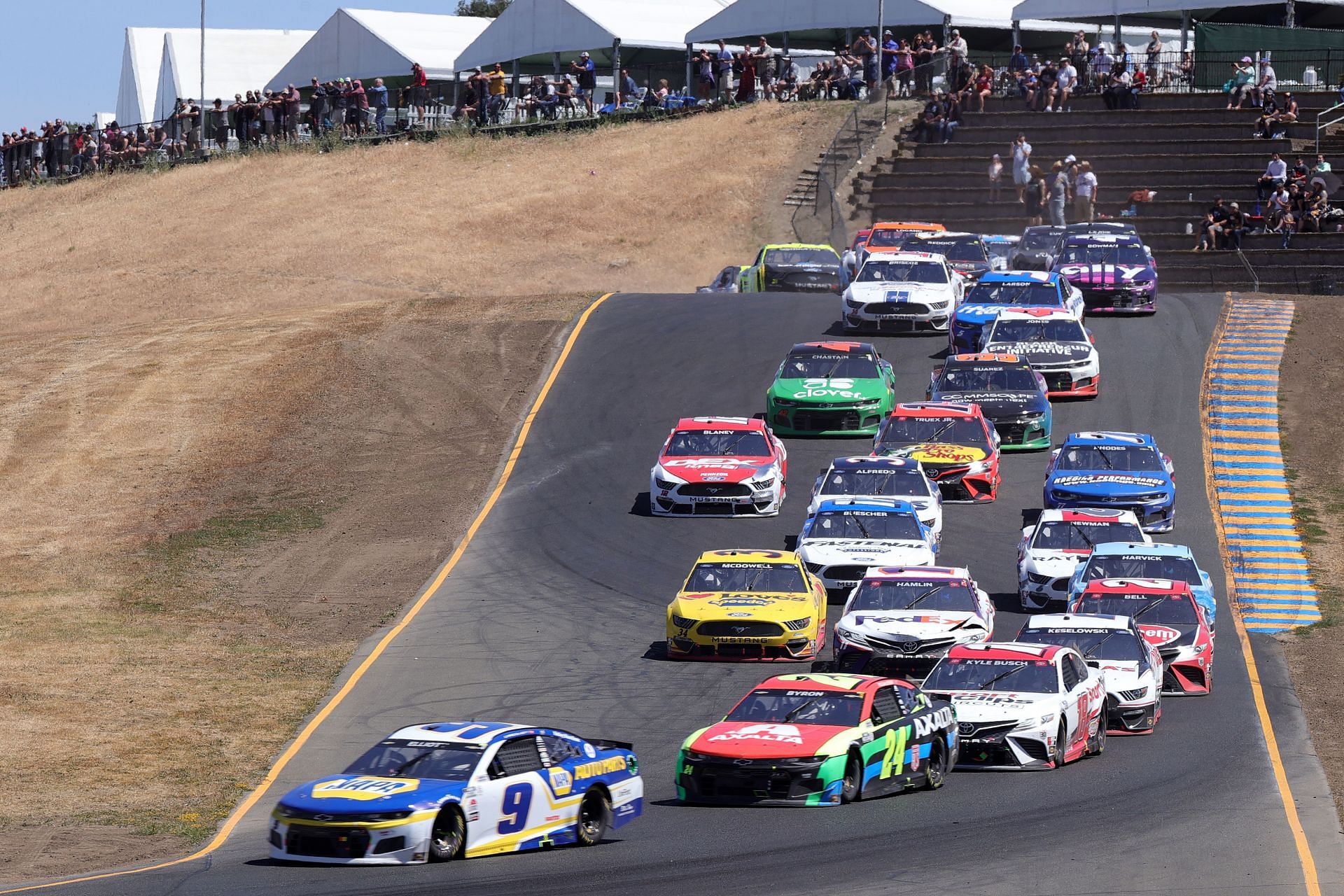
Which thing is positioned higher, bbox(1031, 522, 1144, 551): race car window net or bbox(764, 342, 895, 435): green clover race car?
bbox(764, 342, 895, 435): green clover race car

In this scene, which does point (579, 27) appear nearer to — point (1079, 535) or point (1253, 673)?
point (1079, 535)

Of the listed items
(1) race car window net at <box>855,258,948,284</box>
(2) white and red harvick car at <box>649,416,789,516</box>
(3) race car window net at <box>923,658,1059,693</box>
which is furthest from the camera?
(1) race car window net at <box>855,258,948,284</box>

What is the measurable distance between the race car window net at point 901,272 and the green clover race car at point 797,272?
4838 millimetres

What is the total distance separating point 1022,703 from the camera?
19.1 meters

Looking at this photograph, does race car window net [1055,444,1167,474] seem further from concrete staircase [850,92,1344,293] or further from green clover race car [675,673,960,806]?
concrete staircase [850,92,1344,293]

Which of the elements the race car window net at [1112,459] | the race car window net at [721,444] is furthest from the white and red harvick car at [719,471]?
the race car window net at [1112,459]

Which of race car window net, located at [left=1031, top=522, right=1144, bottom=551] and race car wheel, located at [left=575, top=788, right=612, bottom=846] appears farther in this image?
race car window net, located at [left=1031, top=522, right=1144, bottom=551]

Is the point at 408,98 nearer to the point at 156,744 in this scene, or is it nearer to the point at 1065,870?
the point at 156,744

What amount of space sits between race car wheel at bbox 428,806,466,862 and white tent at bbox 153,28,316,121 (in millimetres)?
83006

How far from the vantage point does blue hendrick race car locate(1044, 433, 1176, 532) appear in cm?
3056

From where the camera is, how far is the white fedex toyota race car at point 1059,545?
87.4 ft

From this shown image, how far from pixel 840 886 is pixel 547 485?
2049 cm

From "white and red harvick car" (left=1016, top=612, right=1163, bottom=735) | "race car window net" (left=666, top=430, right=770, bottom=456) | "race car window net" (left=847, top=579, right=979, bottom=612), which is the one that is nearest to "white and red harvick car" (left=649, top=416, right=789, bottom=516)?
"race car window net" (left=666, top=430, right=770, bottom=456)

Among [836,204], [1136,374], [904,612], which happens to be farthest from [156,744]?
[836,204]
